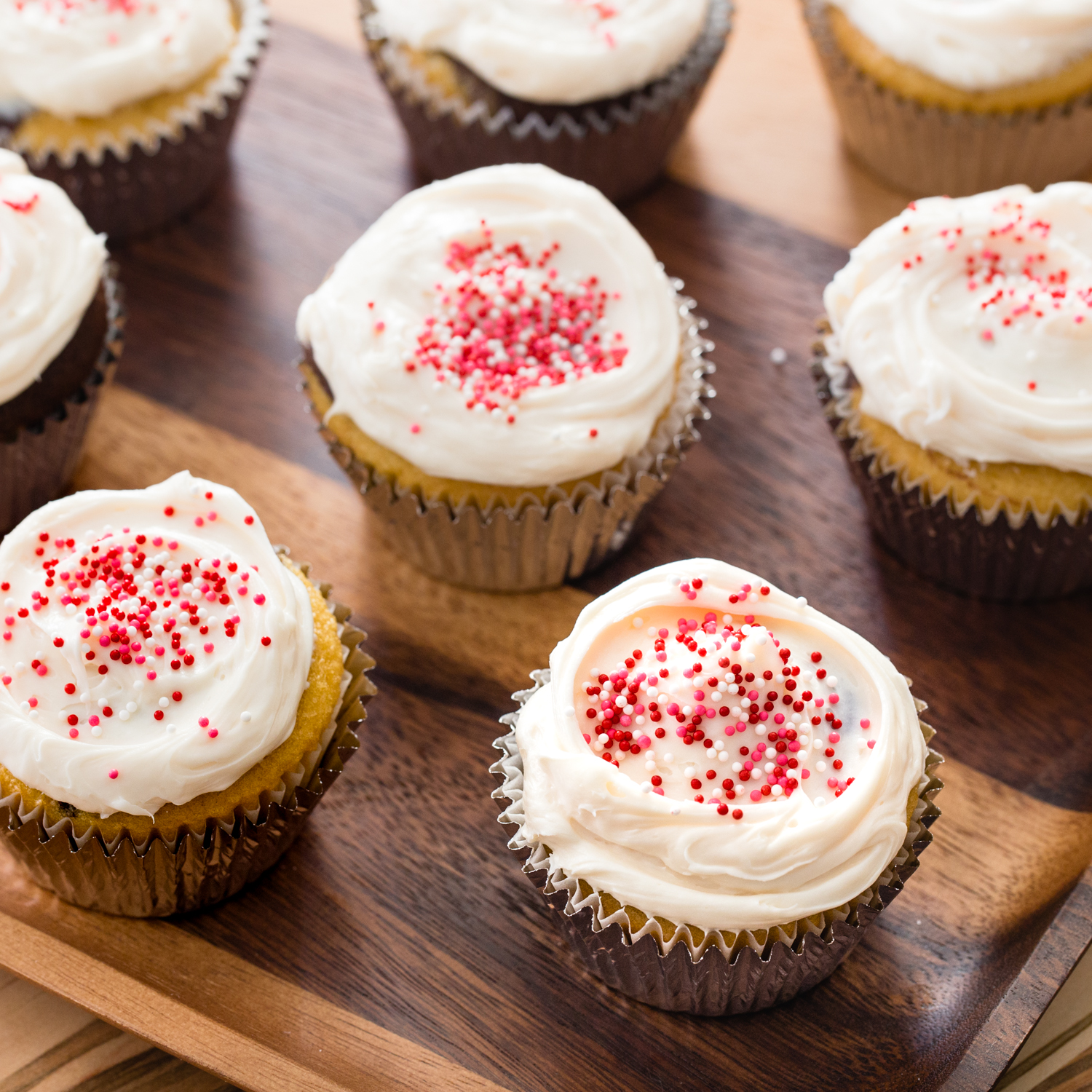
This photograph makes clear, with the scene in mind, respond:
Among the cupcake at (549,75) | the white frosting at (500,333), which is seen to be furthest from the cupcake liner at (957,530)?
the cupcake at (549,75)

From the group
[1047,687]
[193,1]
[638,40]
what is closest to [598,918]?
[1047,687]

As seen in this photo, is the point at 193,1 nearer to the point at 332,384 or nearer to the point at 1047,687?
the point at 332,384

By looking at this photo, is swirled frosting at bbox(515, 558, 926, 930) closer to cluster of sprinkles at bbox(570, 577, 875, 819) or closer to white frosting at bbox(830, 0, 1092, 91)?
cluster of sprinkles at bbox(570, 577, 875, 819)

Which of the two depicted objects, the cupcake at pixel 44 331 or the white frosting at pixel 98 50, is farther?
the white frosting at pixel 98 50

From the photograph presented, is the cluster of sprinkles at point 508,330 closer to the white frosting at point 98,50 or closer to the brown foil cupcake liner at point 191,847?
the brown foil cupcake liner at point 191,847

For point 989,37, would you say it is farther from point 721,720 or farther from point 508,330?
point 721,720
